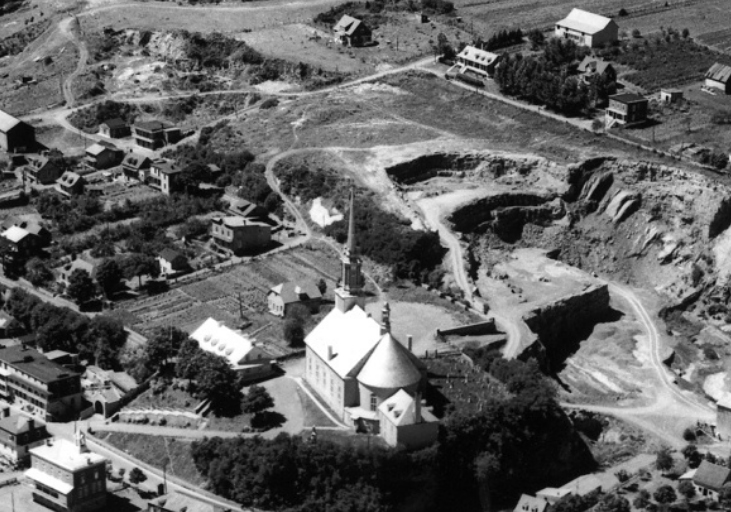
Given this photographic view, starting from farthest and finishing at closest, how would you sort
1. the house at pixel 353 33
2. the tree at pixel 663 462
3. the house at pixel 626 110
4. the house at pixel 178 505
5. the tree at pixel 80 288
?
the house at pixel 353 33 < the house at pixel 626 110 < the tree at pixel 80 288 < the tree at pixel 663 462 < the house at pixel 178 505

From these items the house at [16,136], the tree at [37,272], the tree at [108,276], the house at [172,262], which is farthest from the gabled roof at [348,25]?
the tree at [108,276]

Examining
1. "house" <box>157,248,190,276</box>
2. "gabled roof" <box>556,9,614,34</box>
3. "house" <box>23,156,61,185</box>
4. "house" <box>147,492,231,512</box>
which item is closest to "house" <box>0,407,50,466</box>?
"house" <box>147,492,231,512</box>

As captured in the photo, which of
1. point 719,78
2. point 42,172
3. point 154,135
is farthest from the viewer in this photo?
point 719,78

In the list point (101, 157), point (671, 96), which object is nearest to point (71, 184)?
point (101, 157)

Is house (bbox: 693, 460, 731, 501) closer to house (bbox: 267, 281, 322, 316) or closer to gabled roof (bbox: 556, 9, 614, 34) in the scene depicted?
house (bbox: 267, 281, 322, 316)

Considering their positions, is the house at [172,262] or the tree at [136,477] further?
the house at [172,262]

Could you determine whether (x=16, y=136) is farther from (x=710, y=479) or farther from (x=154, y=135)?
(x=710, y=479)

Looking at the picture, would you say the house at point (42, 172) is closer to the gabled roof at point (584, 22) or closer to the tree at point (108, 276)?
the tree at point (108, 276)
